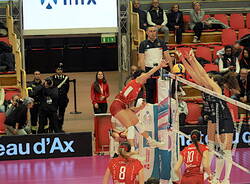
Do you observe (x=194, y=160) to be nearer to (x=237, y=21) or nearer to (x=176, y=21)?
(x=176, y=21)

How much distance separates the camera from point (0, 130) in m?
16.8

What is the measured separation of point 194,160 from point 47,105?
7.67 meters

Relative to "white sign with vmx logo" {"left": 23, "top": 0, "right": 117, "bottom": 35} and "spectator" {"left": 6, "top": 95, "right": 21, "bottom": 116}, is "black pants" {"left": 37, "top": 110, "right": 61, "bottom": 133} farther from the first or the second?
"white sign with vmx logo" {"left": 23, "top": 0, "right": 117, "bottom": 35}

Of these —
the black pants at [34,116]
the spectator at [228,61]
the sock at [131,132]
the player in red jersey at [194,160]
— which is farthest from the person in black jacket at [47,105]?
the player in red jersey at [194,160]

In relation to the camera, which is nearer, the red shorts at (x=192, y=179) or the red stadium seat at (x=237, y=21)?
the red shorts at (x=192, y=179)

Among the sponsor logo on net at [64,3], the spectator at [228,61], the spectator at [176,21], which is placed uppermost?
the sponsor logo on net at [64,3]

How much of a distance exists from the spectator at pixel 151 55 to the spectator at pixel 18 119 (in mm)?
3504

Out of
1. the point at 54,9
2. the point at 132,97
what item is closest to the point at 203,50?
the point at 54,9

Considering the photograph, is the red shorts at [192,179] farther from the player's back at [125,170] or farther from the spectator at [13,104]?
the spectator at [13,104]

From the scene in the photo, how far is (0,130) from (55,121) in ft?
4.64

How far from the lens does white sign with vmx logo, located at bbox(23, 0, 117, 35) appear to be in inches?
723

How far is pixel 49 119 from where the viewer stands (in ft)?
56.4

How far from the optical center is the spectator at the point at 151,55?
14023 mm

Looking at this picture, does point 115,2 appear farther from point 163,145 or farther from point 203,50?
point 163,145
